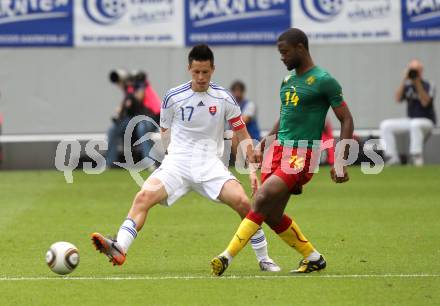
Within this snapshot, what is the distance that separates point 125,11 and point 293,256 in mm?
13992

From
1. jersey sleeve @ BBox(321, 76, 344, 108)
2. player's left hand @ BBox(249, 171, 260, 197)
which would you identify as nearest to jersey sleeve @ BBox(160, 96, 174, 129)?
player's left hand @ BBox(249, 171, 260, 197)

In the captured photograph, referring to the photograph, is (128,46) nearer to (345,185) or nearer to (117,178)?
(117,178)

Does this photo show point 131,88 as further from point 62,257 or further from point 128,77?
point 62,257

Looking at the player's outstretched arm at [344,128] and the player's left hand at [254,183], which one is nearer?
the player's outstretched arm at [344,128]

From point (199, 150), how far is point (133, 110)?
12868 millimetres

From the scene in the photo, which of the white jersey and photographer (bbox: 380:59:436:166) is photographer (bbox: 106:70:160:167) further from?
the white jersey

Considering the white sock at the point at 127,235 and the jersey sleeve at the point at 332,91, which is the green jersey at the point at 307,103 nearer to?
the jersey sleeve at the point at 332,91

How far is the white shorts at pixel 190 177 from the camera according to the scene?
10992mm

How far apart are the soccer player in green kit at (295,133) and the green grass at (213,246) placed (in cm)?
59

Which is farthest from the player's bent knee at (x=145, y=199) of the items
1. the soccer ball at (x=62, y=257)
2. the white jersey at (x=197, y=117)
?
the soccer ball at (x=62, y=257)

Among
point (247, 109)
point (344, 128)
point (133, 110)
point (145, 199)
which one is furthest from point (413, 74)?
point (145, 199)

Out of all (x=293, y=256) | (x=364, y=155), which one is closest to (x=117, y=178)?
(x=364, y=155)

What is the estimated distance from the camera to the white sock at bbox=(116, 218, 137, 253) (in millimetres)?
10570

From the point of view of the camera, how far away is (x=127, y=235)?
1062cm
